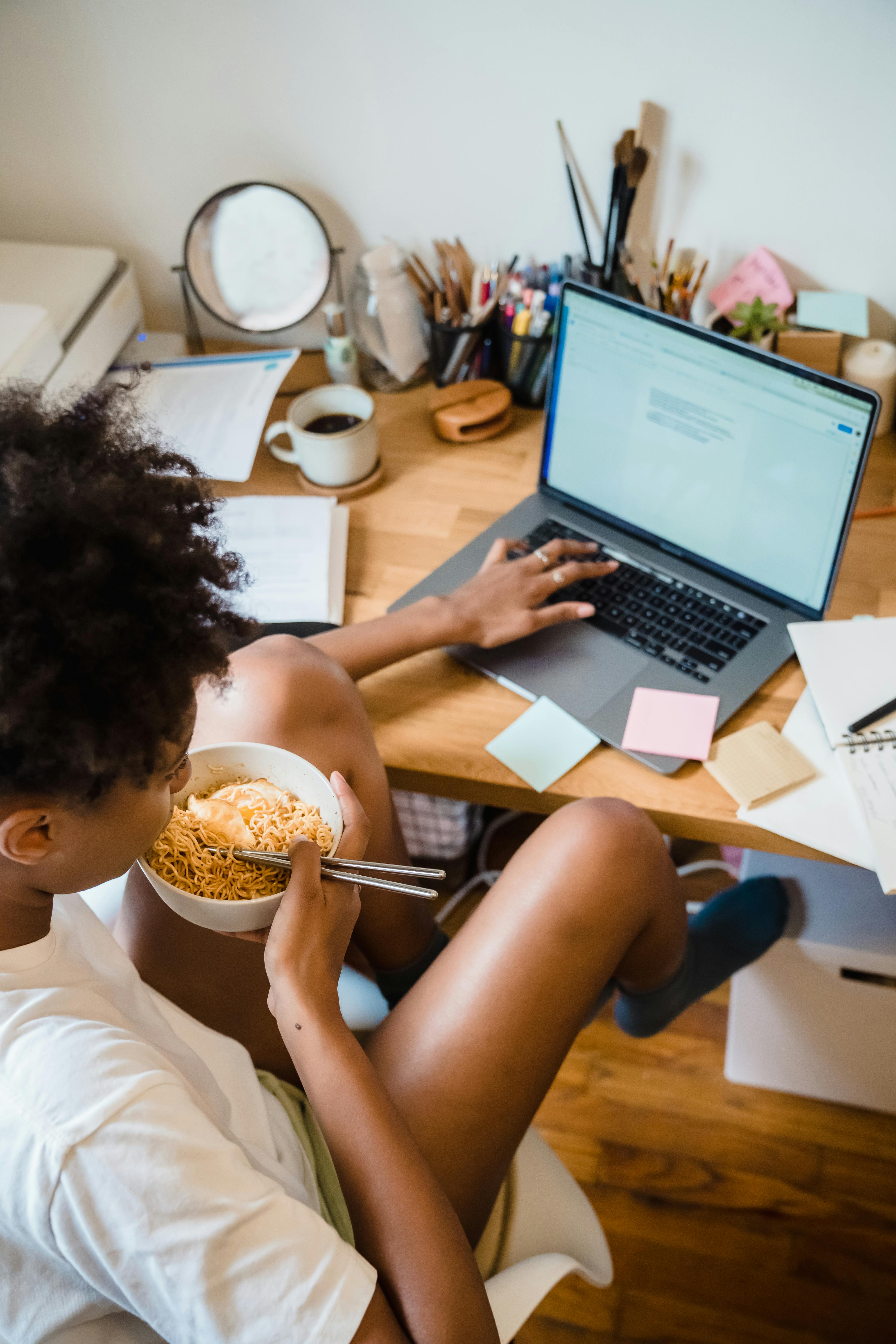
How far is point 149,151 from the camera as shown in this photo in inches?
53.7

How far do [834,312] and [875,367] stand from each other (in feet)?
0.30

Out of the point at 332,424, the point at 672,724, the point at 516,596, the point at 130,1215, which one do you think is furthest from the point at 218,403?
the point at 130,1215

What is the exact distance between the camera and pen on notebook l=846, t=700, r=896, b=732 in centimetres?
92

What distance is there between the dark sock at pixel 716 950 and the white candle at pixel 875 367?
0.58m

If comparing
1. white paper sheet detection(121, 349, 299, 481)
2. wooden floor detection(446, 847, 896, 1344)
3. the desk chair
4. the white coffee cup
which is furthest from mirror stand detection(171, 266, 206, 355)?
wooden floor detection(446, 847, 896, 1344)

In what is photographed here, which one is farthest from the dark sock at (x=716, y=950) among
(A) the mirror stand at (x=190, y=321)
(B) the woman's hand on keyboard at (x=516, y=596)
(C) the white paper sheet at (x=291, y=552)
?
(A) the mirror stand at (x=190, y=321)

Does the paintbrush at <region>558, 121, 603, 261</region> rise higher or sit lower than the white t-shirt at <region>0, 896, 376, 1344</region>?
higher

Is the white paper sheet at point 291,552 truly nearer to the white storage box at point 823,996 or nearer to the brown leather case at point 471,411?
the brown leather case at point 471,411

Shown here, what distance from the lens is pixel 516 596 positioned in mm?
1045

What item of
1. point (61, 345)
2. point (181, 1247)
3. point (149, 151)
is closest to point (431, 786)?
point (181, 1247)

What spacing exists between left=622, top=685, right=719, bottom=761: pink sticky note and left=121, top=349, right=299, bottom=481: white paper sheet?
23.3 inches

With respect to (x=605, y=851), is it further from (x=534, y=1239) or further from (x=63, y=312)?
(x=63, y=312)

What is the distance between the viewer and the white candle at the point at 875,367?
1191 mm

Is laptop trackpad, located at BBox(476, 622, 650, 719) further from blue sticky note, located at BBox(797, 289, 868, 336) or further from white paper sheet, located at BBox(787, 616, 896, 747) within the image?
blue sticky note, located at BBox(797, 289, 868, 336)
